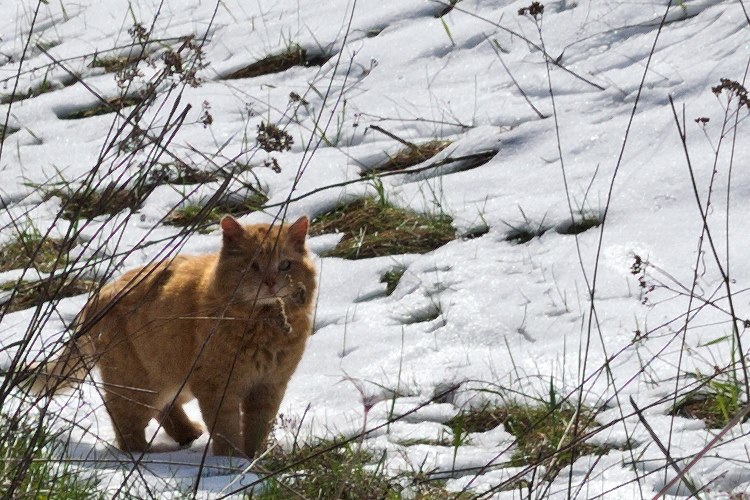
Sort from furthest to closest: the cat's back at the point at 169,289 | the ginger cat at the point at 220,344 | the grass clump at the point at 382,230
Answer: the grass clump at the point at 382,230 → the cat's back at the point at 169,289 → the ginger cat at the point at 220,344

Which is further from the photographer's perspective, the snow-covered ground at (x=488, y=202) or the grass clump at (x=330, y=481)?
the snow-covered ground at (x=488, y=202)

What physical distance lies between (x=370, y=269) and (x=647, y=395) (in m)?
1.80

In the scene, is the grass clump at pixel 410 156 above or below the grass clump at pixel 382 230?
above

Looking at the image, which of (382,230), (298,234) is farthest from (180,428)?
(382,230)

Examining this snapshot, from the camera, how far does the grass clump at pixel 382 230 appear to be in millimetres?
5331

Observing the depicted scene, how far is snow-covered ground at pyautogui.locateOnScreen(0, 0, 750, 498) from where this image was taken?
3689mm

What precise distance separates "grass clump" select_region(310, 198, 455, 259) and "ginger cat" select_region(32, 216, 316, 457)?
87 centimetres

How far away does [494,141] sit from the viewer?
5789 millimetres

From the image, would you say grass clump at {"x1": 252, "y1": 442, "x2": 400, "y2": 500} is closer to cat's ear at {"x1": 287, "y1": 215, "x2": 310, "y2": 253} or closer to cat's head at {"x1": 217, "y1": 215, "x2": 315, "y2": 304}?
cat's head at {"x1": 217, "y1": 215, "x2": 315, "y2": 304}

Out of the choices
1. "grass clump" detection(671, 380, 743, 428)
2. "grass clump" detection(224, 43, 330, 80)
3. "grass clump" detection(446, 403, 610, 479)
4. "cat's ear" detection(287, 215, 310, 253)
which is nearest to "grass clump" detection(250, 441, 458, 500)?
"grass clump" detection(446, 403, 610, 479)

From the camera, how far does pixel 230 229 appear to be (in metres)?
4.44

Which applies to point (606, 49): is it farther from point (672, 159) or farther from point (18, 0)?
point (18, 0)

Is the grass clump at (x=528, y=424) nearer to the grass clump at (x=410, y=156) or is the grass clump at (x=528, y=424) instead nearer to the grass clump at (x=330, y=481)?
the grass clump at (x=330, y=481)

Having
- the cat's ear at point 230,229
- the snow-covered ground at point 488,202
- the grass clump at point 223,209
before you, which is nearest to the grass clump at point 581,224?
the snow-covered ground at point 488,202
